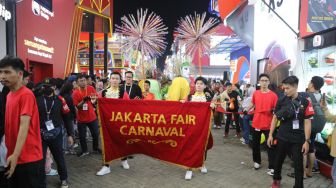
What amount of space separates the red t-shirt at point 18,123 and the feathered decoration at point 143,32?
15.1 ft

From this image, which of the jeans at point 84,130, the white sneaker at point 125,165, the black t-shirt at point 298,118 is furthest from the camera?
the jeans at point 84,130

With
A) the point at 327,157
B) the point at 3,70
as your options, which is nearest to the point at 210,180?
the point at 327,157

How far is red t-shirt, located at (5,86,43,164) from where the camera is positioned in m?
2.94

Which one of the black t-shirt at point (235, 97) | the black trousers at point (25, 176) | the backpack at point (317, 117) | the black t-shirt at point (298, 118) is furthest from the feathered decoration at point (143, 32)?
the black trousers at point (25, 176)

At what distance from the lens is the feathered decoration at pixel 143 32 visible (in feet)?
24.2

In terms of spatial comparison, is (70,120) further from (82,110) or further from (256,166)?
(256,166)

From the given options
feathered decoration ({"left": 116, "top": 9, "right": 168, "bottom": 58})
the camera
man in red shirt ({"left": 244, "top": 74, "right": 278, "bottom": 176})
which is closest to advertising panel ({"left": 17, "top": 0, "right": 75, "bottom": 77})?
feathered decoration ({"left": 116, "top": 9, "right": 168, "bottom": 58})

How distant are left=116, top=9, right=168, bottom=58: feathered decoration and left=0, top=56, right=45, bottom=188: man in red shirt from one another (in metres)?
4.57

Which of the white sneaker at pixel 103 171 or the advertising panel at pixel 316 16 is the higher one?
the advertising panel at pixel 316 16

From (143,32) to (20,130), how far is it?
496cm

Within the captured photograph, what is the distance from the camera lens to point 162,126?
5.52 m

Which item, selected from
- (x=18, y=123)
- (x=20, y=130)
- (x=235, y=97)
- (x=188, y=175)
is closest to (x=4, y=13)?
(x=18, y=123)

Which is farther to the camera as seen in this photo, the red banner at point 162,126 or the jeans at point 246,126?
the jeans at point 246,126

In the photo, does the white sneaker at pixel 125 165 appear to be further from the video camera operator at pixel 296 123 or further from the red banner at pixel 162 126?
the video camera operator at pixel 296 123
